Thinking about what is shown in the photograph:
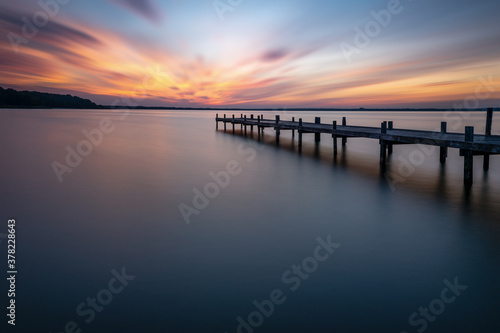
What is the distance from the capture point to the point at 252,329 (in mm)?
4543

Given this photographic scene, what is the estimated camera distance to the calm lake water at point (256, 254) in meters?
4.79

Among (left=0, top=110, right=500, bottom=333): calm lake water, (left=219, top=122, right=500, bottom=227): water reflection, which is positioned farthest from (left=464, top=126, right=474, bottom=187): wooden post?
(left=0, top=110, right=500, bottom=333): calm lake water

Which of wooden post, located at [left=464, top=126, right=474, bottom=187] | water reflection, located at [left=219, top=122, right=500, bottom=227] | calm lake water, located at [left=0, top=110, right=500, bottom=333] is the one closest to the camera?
calm lake water, located at [left=0, top=110, right=500, bottom=333]

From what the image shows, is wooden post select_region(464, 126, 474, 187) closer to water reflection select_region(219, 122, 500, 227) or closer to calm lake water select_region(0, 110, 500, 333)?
water reflection select_region(219, 122, 500, 227)

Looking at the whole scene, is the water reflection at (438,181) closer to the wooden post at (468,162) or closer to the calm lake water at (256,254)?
the calm lake water at (256,254)

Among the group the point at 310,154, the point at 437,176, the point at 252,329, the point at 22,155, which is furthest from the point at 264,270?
the point at 22,155

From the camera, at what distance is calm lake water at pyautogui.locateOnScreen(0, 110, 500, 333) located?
479 cm

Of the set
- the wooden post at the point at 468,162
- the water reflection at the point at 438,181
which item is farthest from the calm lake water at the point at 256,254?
the wooden post at the point at 468,162

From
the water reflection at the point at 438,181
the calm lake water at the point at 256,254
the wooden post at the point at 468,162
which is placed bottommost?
the water reflection at the point at 438,181

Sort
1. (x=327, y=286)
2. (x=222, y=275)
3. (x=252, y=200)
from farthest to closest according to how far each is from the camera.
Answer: (x=252, y=200) → (x=222, y=275) → (x=327, y=286)

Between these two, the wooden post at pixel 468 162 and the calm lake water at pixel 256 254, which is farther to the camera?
the wooden post at pixel 468 162

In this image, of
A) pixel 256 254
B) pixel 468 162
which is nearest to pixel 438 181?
pixel 468 162

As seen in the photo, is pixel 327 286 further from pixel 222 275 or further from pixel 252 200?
pixel 252 200

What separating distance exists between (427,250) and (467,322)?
2.59 metres
